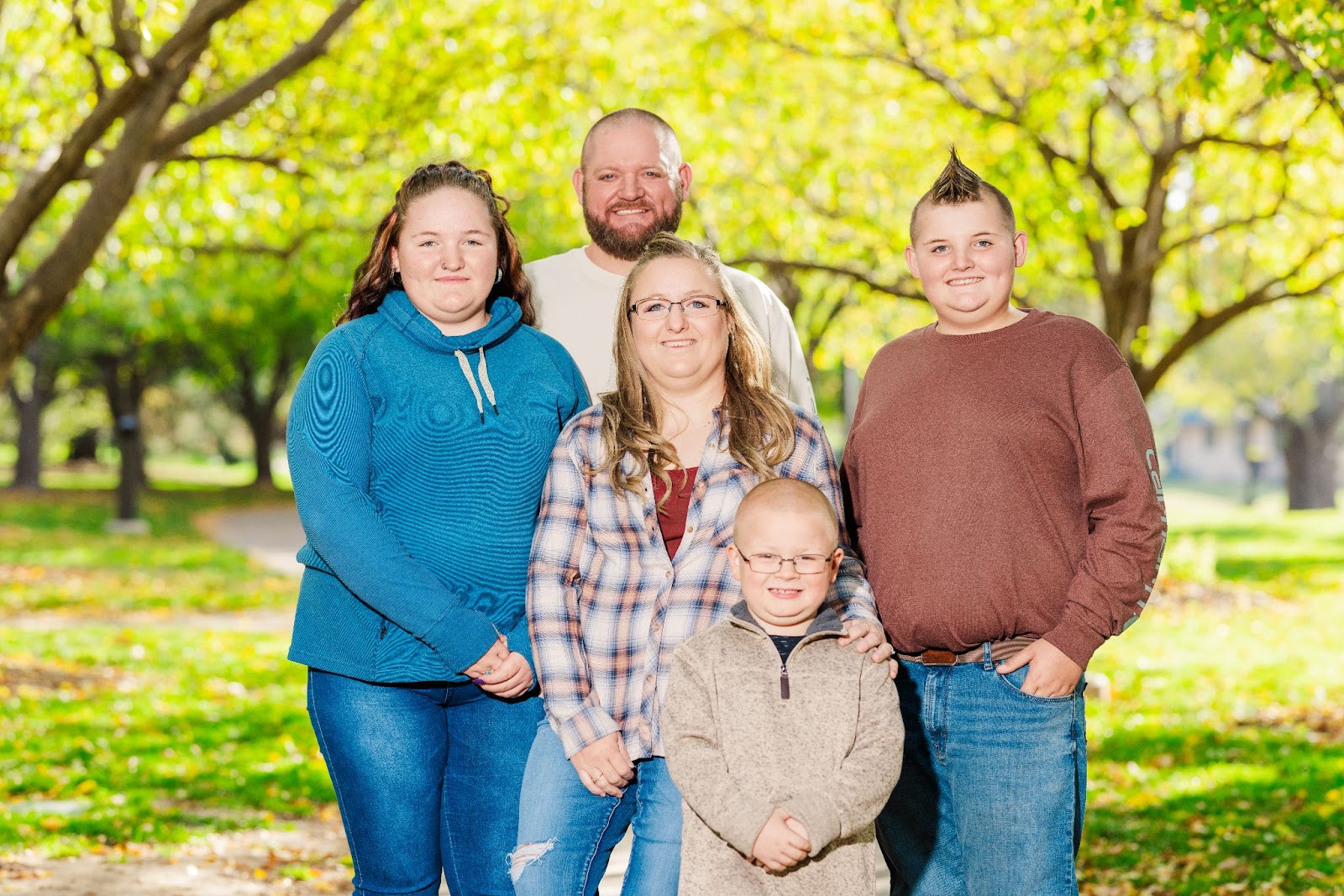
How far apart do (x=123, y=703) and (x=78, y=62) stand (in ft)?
16.9

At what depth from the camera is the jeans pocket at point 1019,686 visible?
128 inches

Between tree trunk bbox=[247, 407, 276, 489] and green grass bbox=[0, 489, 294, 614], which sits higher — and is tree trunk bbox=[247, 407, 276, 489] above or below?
above

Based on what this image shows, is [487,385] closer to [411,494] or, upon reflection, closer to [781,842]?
[411,494]

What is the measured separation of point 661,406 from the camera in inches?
132

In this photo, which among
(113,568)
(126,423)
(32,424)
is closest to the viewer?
(113,568)

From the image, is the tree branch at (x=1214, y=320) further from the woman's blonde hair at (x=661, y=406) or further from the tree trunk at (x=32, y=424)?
the tree trunk at (x=32, y=424)

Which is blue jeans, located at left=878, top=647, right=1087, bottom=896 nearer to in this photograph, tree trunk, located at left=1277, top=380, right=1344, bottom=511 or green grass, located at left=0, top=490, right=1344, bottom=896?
green grass, located at left=0, top=490, right=1344, bottom=896

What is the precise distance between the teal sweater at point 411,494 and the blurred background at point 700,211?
2962 millimetres

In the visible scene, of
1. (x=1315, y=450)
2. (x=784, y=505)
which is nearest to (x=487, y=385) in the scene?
(x=784, y=505)

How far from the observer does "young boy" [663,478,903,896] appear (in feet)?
9.40

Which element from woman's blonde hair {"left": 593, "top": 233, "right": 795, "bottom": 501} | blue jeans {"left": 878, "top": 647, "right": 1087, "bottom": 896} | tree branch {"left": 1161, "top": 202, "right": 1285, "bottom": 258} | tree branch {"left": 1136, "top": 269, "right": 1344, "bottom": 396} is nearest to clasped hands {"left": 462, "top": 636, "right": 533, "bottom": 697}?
woman's blonde hair {"left": 593, "top": 233, "right": 795, "bottom": 501}

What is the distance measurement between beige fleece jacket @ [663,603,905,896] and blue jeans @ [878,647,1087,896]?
42 cm

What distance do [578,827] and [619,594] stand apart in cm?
57

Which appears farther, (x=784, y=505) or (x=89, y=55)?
(x=89, y=55)
